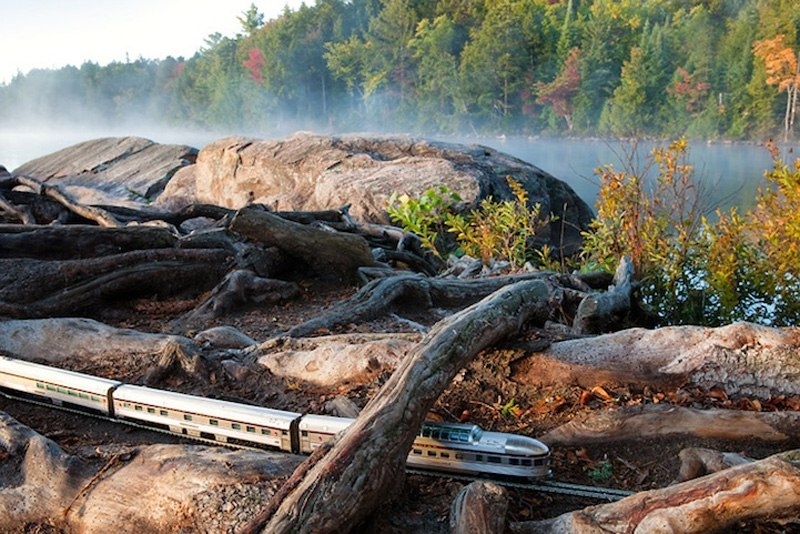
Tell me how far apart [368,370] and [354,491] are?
1.40 m

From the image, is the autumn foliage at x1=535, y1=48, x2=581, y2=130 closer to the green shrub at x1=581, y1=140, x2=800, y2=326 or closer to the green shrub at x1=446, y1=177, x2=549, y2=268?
the green shrub at x1=446, y1=177, x2=549, y2=268

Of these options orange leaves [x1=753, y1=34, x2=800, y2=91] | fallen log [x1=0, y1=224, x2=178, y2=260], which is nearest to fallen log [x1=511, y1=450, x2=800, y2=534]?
fallen log [x1=0, y1=224, x2=178, y2=260]

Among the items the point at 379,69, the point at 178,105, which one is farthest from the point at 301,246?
the point at 178,105

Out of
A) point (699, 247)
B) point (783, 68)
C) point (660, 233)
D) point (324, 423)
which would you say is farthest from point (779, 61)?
point (324, 423)

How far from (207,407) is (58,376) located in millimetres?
1016

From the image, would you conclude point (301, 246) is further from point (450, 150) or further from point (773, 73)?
point (773, 73)

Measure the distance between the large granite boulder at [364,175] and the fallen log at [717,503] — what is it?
721 centimetres

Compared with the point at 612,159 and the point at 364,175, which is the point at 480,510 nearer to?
the point at 364,175

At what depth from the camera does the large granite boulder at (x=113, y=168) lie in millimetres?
16203

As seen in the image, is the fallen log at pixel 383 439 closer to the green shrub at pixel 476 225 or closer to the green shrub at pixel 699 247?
the green shrub at pixel 699 247

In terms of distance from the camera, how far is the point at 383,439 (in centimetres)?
275

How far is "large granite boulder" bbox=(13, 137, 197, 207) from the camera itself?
1620 cm

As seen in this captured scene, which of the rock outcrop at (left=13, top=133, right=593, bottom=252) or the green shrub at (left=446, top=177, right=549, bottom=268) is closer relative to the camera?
the green shrub at (left=446, top=177, right=549, bottom=268)

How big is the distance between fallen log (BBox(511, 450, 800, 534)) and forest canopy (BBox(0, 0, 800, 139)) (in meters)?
21.6
